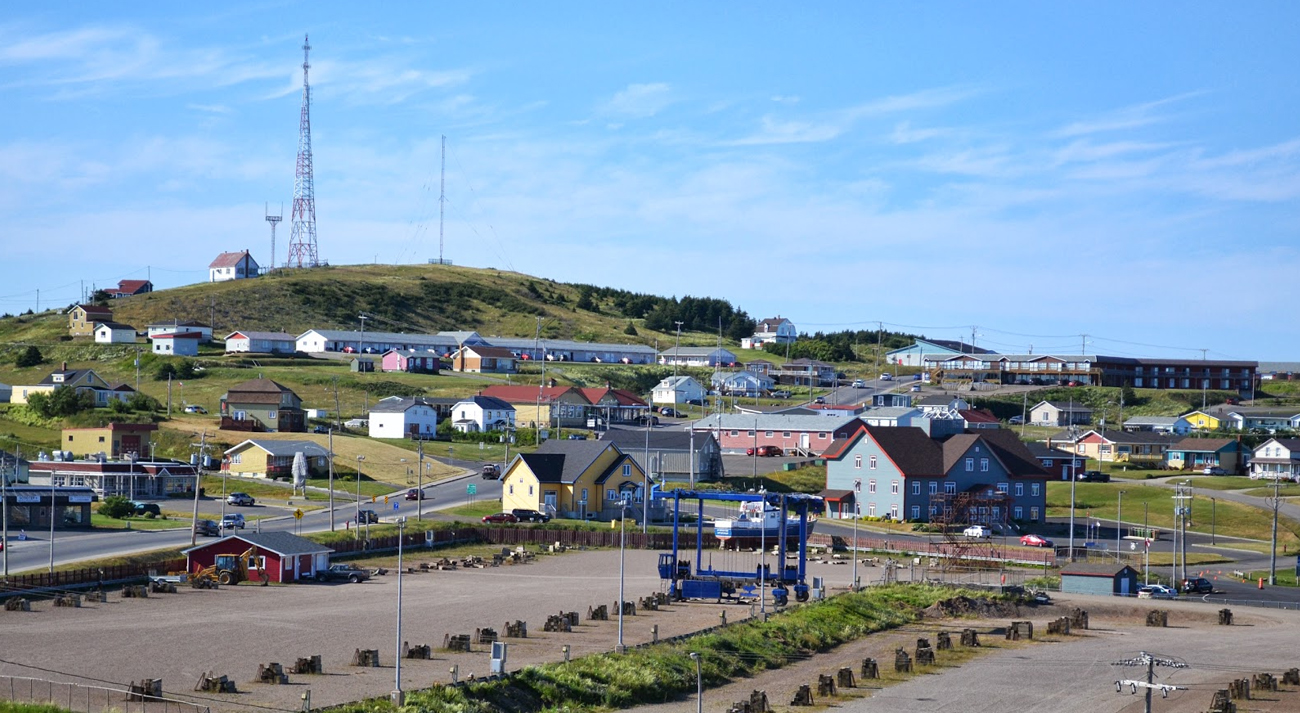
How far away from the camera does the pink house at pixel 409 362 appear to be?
130875 millimetres

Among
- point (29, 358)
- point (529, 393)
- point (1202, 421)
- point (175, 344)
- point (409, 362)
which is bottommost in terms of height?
point (1202, 421)

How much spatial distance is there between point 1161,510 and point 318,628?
53.8 m

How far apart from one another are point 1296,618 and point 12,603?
42.2 m

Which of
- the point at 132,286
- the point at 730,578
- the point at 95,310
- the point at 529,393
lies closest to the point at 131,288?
the point at 132,286

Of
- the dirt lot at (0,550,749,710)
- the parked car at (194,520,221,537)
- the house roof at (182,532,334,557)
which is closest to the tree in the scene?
the parked car at (194,520,221,537)

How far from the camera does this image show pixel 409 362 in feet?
434

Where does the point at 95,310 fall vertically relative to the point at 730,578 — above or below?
above

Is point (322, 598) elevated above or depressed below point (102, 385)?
below

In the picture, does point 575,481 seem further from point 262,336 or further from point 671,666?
point 262,336

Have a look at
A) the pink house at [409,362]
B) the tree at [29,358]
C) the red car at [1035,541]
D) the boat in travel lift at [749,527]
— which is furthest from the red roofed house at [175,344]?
the red car at [1035,541]

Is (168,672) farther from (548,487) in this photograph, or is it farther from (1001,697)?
(548,487)

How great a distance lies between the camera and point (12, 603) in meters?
41.5

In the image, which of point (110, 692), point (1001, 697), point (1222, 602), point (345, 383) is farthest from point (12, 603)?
point (345, 383)

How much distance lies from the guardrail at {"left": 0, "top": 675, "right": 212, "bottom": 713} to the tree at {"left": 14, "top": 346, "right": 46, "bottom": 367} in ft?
319
